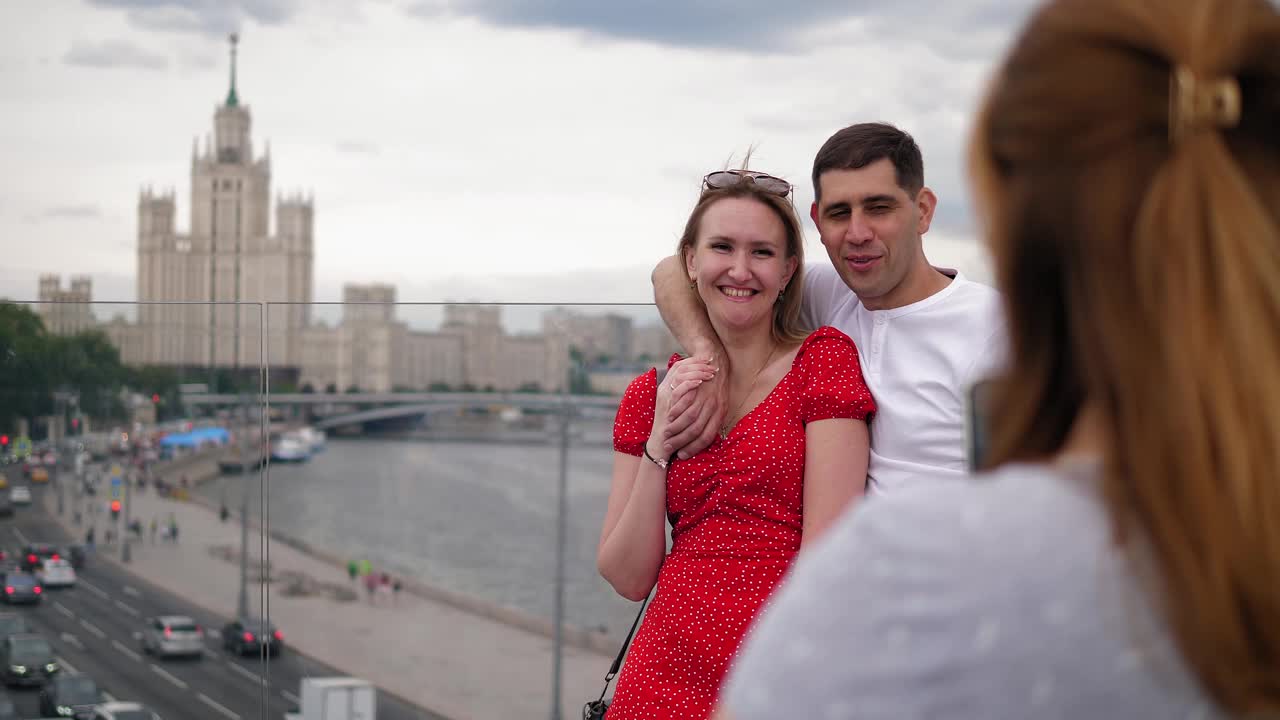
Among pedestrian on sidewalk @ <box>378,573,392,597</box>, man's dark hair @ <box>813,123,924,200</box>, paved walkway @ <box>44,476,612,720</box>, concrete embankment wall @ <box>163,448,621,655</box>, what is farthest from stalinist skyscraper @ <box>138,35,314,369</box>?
man's dark hair @ <box>813,123,924,200</box>

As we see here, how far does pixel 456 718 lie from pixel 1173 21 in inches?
209

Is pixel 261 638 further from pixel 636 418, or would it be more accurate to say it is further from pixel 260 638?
pixel 636 418

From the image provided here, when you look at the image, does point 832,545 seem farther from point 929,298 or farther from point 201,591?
point 201,591

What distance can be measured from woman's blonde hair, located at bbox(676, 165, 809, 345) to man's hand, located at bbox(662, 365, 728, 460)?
223 millimetres

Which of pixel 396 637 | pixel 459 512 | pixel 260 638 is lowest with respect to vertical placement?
pixel 459 512

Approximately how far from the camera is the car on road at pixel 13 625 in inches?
149

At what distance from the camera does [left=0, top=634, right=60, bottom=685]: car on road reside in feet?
11.5

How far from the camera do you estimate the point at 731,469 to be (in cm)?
205

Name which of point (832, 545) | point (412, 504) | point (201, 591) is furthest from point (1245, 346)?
point (412, 504)

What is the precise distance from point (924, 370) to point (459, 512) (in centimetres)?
2382

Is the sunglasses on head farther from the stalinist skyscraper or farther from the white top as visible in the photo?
the stalinist skyscraper

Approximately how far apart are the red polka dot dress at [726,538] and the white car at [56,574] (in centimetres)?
297

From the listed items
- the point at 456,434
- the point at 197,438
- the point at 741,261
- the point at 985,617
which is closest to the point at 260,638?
the point at 197,438

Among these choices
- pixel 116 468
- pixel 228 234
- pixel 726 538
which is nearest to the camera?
pixel 726 538
